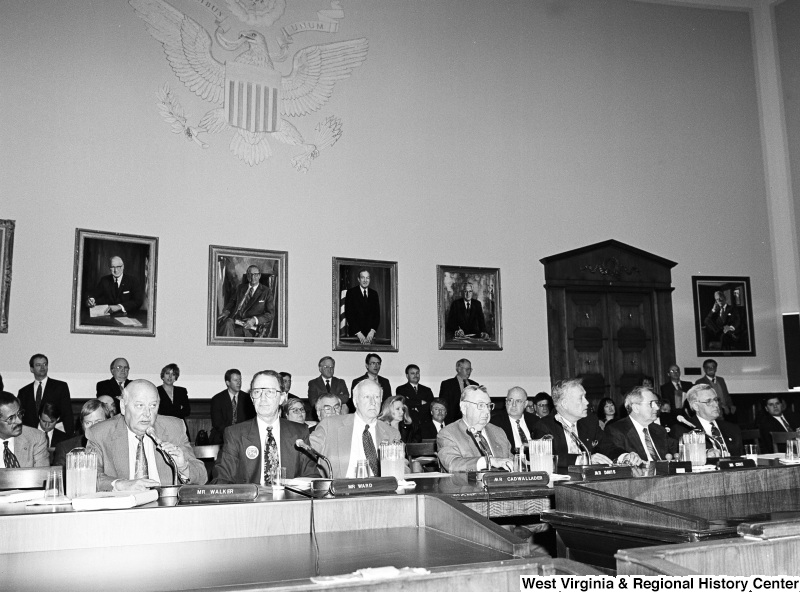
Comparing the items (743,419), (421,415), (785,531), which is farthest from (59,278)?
(743,419)

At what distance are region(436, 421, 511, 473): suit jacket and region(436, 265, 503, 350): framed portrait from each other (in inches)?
227

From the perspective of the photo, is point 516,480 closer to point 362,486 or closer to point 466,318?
point 362,486

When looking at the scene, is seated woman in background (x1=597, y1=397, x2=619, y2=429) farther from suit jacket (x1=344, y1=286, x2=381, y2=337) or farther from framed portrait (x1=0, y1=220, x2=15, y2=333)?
framed portrait (x1=0, y1=220, x2=15, y2=333)

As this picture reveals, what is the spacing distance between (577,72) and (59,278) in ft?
25.6

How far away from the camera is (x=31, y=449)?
5516mm

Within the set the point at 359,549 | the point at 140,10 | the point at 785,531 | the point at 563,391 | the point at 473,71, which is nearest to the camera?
the point at 785,531

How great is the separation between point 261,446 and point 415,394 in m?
5.78

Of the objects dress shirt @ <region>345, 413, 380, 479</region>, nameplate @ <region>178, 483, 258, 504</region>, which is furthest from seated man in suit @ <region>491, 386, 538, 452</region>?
nameplate @ <region>178, 483, 258, 504</region>

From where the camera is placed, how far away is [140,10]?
9.92 meters

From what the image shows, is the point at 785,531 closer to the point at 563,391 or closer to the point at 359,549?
the point at 359,549

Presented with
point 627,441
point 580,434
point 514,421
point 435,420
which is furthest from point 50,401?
point 627,441

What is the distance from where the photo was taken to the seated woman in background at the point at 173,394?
914 cm

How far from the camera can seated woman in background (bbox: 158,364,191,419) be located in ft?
30.0

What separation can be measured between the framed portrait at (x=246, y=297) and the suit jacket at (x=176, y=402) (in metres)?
0.75
